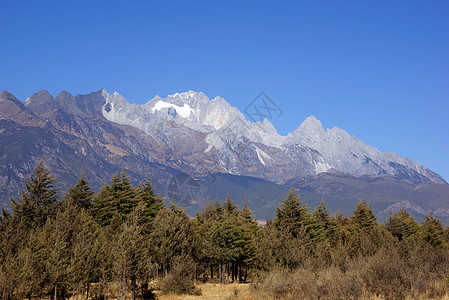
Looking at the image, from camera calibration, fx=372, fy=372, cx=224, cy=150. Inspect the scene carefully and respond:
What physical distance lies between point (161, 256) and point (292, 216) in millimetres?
35808

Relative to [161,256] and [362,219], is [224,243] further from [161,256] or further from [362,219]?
[362,219]

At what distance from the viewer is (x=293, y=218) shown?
70938 mm

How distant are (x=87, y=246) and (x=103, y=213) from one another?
2683cm

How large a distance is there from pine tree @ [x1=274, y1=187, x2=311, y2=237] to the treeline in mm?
192

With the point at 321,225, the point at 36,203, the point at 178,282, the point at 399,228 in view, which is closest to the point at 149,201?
the point at 36,203

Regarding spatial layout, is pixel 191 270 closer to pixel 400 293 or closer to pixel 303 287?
pixel 303 287

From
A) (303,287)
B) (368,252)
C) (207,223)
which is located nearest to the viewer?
(303,287)

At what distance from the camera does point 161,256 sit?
42469mm

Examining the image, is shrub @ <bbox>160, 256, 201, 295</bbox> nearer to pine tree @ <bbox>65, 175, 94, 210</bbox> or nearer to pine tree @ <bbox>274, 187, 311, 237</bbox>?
pine tree @ <bbox>65, 175, 94, 210</bbox>

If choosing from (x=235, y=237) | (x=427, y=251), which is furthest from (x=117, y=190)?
(x=427, y=251)

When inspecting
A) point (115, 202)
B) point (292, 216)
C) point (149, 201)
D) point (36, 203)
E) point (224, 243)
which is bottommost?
point (224, 243)

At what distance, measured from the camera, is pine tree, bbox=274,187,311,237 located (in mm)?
69312

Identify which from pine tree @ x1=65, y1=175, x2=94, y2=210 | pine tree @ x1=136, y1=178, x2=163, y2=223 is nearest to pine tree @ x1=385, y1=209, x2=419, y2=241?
pine tree @ x1=136, y1=178, x2=163, y2=223

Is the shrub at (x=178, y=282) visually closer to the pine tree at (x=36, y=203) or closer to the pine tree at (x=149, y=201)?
the pine tree at (x=36, y=203)
